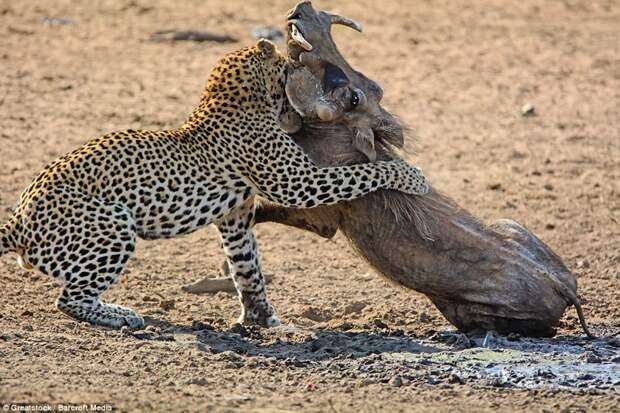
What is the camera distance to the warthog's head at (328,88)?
10859 mm

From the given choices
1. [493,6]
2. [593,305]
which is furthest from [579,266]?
[493,6]

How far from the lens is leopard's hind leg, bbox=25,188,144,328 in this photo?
34.9 feet

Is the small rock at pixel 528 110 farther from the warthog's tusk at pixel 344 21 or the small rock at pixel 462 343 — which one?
the small rock at pixel 462 343

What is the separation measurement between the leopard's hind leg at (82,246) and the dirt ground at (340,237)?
240 millimetres

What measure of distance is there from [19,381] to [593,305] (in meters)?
4.92

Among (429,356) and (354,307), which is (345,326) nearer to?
(354,307)

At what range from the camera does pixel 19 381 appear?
30.6 ft

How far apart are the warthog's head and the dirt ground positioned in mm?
1483

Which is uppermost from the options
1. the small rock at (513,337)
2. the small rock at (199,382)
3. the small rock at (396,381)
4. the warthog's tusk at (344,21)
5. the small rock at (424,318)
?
the warthog's tusk at (344,21)

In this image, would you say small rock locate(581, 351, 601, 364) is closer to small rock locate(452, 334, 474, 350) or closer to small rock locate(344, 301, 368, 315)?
small rock locate(452, 334, 474, 350)

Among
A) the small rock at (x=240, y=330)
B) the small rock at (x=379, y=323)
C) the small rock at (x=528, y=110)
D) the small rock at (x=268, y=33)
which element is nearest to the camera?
the small rock at (x=240, y=330)

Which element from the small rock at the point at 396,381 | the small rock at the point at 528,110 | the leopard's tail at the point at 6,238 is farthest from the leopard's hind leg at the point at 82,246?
the small rock at the point at 528,110

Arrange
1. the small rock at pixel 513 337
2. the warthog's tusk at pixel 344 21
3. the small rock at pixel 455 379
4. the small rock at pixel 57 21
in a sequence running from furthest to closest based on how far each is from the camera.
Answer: the small rock at pixel 57 21 → the warthog's tusk at pixel 344 21 → the small rock at pixel 513 337 → the small rock at pixel 455 379

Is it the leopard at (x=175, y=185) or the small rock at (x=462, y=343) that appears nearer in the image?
the small rock at (x=462, y=343)
